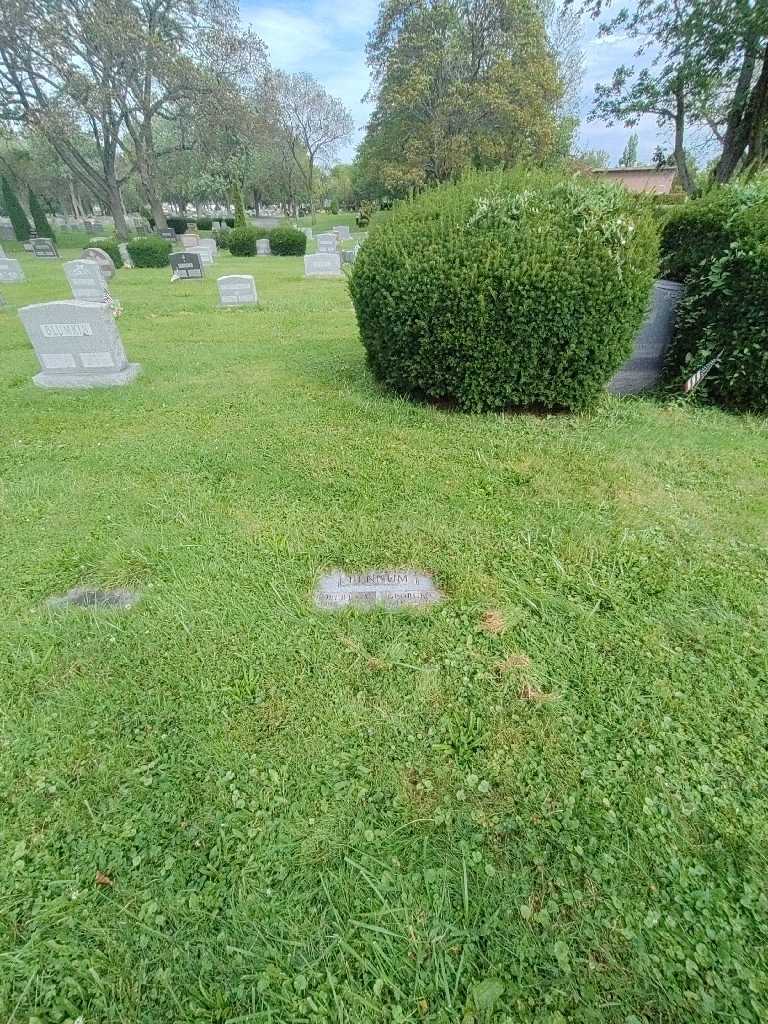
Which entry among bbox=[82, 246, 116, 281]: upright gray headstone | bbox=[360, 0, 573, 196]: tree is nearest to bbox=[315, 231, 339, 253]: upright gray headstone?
bbox=[360, 0, 573, 196]: tree

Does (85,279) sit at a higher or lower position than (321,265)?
higher

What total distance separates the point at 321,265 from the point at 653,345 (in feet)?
42.0

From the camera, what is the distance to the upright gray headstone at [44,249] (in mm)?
22406

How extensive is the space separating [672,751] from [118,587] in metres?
2.68

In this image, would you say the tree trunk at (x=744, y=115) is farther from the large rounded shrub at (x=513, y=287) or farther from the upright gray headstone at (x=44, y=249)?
the upright gray headstone at (x=44, y=249)

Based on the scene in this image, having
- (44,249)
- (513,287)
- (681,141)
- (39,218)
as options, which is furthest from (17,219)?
(513,287)

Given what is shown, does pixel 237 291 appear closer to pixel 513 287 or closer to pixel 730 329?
pixel 513 287

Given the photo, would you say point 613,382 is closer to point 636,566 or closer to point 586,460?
point 586,460

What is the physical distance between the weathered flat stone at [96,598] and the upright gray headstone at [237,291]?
9.40 metres

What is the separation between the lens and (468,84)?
2450cm

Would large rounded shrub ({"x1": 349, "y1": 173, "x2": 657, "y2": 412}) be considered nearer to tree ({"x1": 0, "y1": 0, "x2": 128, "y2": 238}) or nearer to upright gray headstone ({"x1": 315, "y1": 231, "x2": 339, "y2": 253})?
upright gray headstone ({"x1": 315, "y1": 231, "x2": 339, "y2": 253})

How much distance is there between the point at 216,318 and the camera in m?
9.49

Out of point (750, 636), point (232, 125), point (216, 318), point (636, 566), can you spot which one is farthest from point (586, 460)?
point (232, 125)

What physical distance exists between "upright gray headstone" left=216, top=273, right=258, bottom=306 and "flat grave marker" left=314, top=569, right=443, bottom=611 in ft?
31.6
